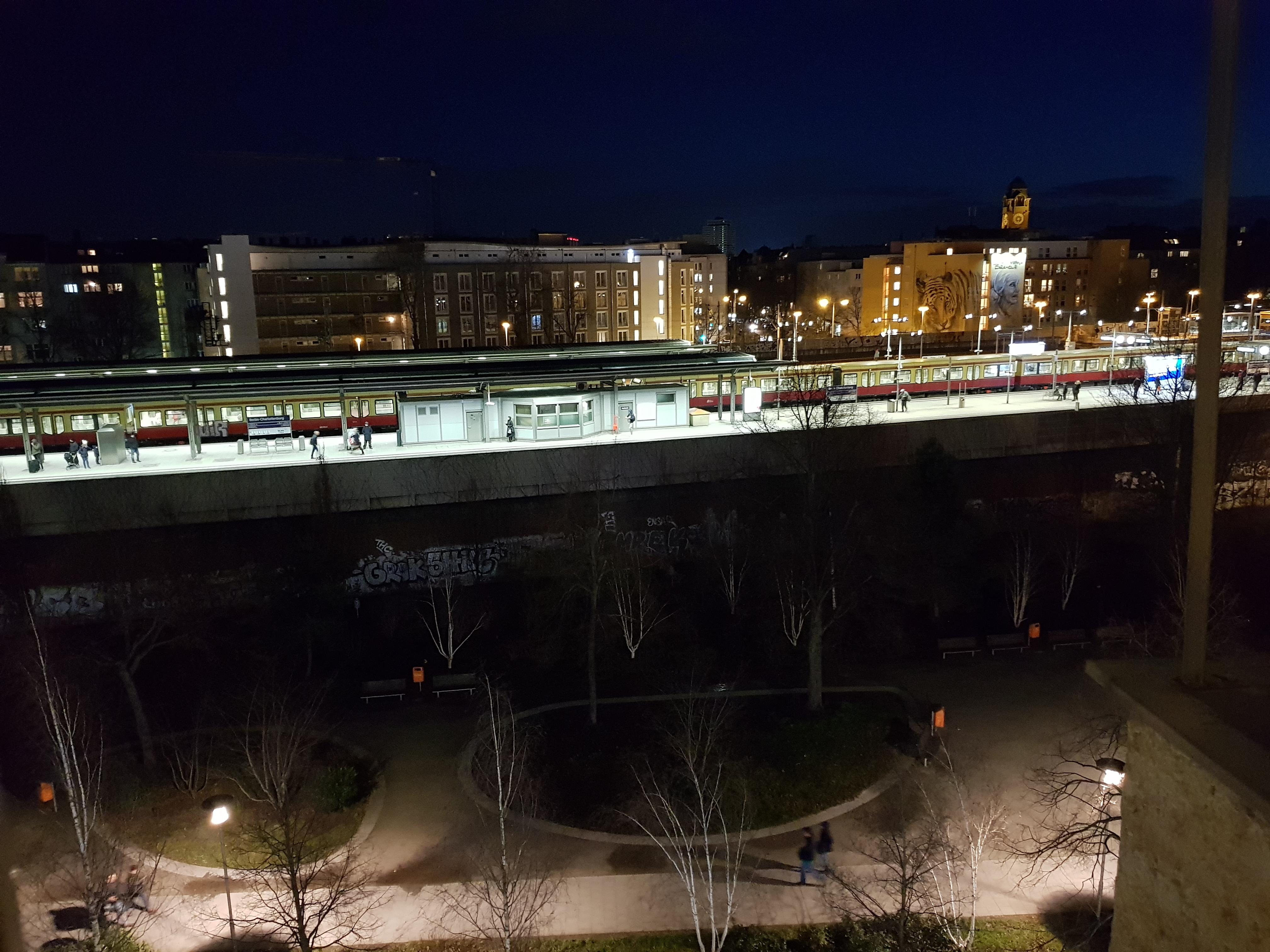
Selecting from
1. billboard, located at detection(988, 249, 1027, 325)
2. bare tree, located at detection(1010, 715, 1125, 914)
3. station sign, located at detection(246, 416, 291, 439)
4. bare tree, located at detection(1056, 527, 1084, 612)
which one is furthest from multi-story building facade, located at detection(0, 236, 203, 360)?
billboard, located at detection(988, 249, 1027, 325)

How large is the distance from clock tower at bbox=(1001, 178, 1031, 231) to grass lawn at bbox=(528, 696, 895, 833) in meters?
88.9

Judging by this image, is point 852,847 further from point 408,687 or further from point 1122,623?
point 1122,623

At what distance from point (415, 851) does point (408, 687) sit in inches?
198

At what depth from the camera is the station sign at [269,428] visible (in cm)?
2327

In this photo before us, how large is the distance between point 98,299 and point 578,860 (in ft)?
193

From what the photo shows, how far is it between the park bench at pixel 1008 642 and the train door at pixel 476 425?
15.0m

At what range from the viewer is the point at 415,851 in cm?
1144

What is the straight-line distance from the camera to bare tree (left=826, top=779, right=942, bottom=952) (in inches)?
360

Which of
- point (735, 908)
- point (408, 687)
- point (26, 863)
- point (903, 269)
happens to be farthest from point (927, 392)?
point (903, 269)

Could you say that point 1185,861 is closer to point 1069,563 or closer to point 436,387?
point 1069,563

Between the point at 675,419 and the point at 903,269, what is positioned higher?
the point at 903,269

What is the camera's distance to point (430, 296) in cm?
5072

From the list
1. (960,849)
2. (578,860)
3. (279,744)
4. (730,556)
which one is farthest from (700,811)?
(730,556)

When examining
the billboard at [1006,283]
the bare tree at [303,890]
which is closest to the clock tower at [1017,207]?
the billboard at [1006,283]
